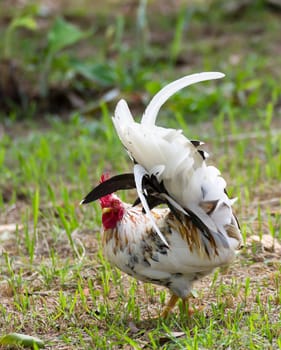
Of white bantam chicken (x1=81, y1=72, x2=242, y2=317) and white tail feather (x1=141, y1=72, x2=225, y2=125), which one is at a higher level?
white tail feather (x1=141, y1=72, x2=225, y2=125)

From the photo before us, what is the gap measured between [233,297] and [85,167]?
227cm

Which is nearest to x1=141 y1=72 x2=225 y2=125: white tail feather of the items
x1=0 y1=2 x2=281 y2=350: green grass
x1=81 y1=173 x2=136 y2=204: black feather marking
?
x1=81 y1=173 x2=136 y2=204: black feather marking

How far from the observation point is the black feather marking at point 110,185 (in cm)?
400

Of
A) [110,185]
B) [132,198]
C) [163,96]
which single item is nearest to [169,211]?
[110,185]

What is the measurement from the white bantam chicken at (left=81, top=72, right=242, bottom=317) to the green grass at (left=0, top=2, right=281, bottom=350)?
25cm

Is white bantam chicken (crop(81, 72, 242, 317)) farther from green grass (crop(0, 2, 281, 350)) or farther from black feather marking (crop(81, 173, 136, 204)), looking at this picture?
green grass (crop(0, 2, 281, 350))

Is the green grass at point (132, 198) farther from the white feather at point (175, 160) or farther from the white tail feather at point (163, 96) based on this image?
the white tail feather at point (163, 96)

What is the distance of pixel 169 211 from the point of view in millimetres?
4141

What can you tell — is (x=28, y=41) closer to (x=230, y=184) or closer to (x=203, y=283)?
(x=230, y=184)

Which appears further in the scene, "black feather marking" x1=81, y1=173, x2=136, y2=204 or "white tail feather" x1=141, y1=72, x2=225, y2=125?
"black feather marking" x1=81, y1=173, x2=136, y2=204

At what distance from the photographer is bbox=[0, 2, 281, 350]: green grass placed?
4.00m

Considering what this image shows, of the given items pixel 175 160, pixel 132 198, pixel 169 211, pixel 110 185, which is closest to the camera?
pixel 175 160

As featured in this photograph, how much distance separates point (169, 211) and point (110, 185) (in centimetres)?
33

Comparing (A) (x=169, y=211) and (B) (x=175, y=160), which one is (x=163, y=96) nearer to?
(B) (x=175, y=160)
